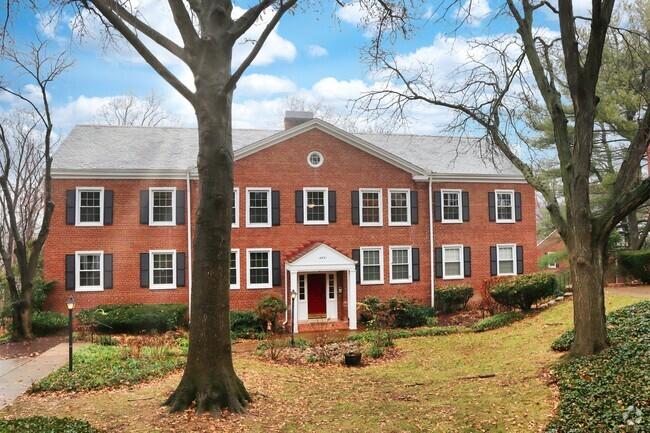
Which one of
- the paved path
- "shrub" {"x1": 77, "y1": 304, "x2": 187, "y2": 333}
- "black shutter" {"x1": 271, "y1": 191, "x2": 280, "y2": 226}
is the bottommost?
the paved path

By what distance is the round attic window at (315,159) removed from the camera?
22.9 m

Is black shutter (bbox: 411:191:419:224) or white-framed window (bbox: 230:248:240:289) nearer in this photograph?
white-framed window (bbox: 230:248:240:289)

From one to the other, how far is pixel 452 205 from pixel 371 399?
16.2m

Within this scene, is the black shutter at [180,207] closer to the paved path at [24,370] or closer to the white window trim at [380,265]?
the paved path at [24,370]

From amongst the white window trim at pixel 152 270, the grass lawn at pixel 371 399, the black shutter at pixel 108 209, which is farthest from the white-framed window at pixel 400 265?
→ the black shutter at pixel 108 209

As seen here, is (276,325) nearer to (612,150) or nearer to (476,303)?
(476,303)

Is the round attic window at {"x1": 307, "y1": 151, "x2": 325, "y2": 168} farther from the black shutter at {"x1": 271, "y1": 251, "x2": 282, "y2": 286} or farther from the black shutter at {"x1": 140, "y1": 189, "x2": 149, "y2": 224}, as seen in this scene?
the black shutter at {"x1": 140, "y1": 189, "x2": 149, "y2": 224}

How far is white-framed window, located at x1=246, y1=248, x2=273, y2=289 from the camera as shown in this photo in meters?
22.0

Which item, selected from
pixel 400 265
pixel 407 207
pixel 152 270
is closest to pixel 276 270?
pixel 152 270

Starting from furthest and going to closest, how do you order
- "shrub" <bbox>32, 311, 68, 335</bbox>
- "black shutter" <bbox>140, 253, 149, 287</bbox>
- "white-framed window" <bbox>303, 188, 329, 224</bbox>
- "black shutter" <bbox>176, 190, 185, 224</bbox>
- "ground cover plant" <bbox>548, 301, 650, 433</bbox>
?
"white-framed window" <bbox>303, 188, 329, 224</bbox>
"black shutter" <bbox>176, 190, 185, 224</bbox>
"black shutter" <bbox>140, 253, 149, 287</bbox>
"shrub" <bbox>32, 311, 68, 335</bbox>
"ground cover plant" <bbox>548, 301, 650, 433</bbox>

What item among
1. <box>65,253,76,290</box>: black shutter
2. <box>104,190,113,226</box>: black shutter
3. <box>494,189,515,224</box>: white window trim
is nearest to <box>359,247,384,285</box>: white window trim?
<box>494,189,515,224</box>: white window trim

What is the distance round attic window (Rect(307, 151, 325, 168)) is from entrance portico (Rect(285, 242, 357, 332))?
3.62 metres

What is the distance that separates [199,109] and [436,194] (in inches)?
682

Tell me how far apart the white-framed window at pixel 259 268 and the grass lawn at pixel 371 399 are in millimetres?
8025
